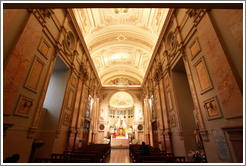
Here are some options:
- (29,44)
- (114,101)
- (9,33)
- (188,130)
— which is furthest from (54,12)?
(114,101)

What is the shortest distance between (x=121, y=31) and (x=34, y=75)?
28.3 feet

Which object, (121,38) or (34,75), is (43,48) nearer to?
(34,75)

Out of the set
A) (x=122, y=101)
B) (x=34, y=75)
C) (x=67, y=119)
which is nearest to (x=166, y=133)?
(x=67, y=119)

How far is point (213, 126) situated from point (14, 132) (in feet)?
20.8

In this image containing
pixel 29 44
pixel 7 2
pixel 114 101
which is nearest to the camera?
pixel 7 2

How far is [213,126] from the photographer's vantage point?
155 inches

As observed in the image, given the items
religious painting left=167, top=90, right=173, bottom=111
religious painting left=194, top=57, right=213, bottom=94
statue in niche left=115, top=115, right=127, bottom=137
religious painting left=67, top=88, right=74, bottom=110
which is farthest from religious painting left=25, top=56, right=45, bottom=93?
statue in niche left=115, top=115, right=127, bottom=137

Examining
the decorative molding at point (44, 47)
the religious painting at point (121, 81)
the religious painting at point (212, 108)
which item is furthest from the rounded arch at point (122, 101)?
the religious painting at point (212, 108)

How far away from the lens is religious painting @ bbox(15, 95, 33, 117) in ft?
12.8

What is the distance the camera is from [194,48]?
507cm

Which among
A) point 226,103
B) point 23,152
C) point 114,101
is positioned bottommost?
point 23,152

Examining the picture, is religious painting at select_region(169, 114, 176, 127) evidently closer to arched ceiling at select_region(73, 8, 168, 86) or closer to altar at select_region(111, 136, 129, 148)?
arched ceiling at select_region(73, 8, 168, 86)

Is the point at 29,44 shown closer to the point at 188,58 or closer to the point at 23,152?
the point at 23,152

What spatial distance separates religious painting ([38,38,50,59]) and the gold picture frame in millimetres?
1979
